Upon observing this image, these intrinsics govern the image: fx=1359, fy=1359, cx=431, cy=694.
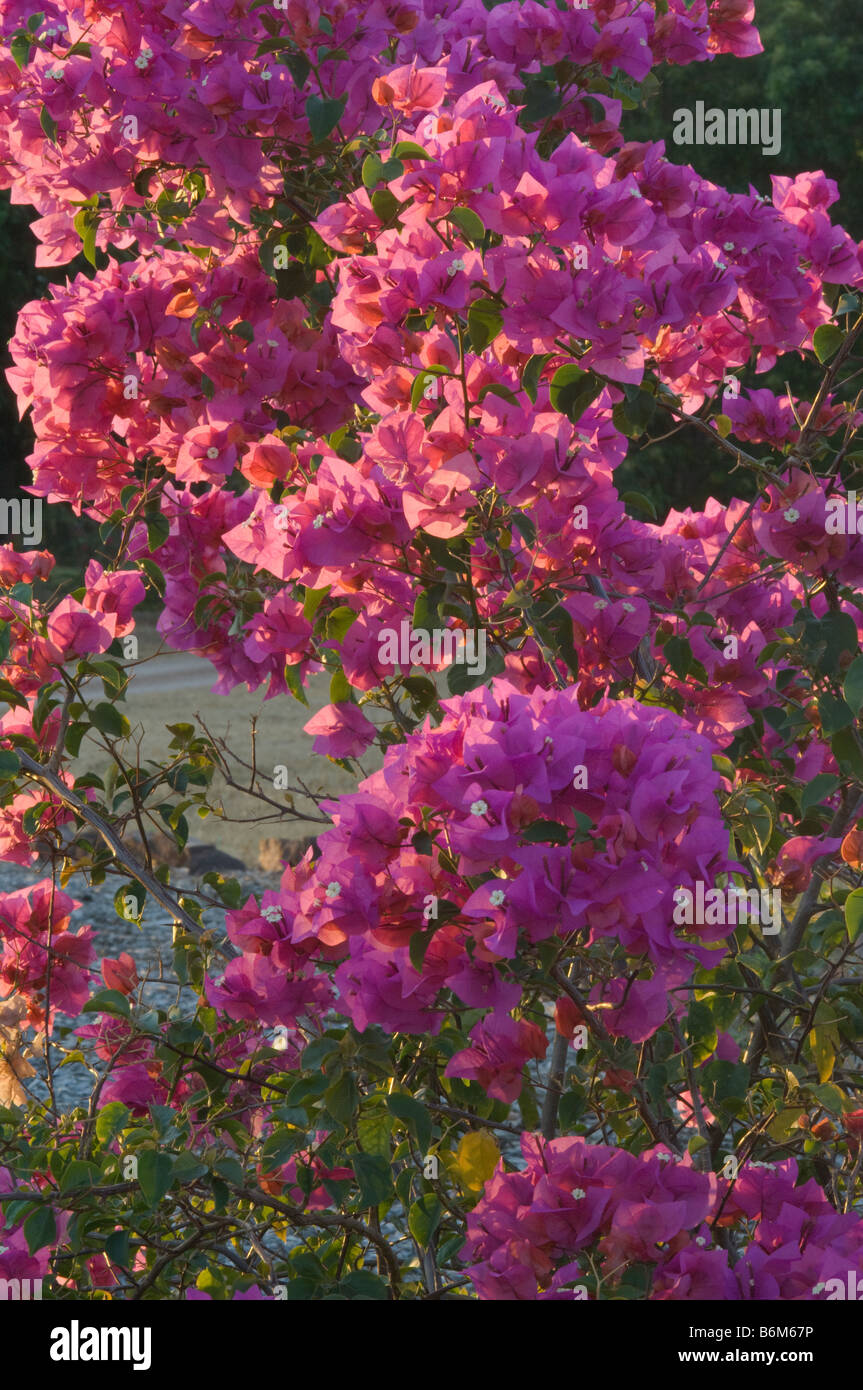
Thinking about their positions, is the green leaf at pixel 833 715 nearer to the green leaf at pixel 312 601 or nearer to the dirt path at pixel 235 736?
the green leaf at pixel 312 601

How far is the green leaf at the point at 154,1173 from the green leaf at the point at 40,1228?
13cm

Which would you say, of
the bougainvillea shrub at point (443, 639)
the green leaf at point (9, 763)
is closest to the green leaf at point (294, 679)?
the bougainvillea shrub at point (443, 639)

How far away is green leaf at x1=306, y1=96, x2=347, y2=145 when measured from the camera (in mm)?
1606

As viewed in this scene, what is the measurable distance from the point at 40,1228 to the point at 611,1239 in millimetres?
616

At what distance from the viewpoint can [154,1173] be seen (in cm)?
141

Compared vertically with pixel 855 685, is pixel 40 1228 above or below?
below

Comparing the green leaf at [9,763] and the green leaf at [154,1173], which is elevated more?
the green leaf at [9,763]

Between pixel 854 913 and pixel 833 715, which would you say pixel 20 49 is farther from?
pixel 854 913

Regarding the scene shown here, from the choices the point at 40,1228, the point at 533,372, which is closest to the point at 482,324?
the point at 533,372

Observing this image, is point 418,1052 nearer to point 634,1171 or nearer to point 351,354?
point 634,1171

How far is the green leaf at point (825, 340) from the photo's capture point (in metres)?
1.84

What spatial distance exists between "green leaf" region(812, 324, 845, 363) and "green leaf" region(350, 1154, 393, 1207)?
119 cm

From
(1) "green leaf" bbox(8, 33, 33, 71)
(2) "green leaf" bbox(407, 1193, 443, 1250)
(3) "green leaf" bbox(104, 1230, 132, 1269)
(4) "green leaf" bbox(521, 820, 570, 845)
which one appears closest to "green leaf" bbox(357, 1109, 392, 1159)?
(2) "green leaf" bbox(407, 1193, 443, 1250)
